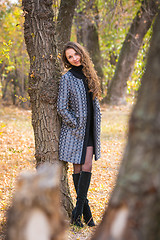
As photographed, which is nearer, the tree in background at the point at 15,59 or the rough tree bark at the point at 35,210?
the rough tree bark at the point at 35,210

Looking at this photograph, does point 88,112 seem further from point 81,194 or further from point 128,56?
point 128,56

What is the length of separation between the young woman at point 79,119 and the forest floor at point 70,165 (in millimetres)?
388

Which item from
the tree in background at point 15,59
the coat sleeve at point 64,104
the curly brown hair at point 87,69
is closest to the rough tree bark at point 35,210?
the coat sleeve at point 64,104

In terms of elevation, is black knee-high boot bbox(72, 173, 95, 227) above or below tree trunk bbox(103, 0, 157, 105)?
below

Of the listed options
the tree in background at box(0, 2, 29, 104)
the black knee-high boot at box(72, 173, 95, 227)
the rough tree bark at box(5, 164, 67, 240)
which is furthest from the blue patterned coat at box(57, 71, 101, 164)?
the tree in background at box(0, 2, 29, 104)

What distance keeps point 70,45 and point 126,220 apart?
2.44 metres

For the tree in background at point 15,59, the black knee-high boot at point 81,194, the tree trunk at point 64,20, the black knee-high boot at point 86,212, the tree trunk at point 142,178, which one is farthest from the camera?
the tree in background at point 15,59

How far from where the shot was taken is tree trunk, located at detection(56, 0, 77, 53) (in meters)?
6.62

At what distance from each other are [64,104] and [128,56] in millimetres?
10699

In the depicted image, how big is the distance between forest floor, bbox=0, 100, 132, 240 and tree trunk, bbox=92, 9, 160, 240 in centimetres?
193

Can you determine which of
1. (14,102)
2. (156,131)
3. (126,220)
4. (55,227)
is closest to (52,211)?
(55,227)

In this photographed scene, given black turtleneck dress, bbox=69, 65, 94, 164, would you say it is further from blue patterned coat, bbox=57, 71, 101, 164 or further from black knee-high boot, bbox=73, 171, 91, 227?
black knee-high boot, bbox=73, 171, 91, 227

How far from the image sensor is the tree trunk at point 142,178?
114 centimetres

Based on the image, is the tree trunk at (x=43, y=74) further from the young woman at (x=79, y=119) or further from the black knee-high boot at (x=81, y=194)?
the black knee-high boot at (x=81, y=194)
